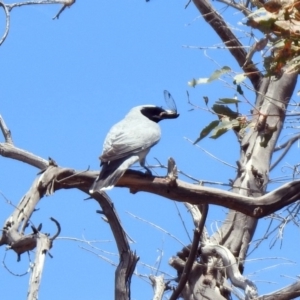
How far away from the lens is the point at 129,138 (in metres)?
4.84

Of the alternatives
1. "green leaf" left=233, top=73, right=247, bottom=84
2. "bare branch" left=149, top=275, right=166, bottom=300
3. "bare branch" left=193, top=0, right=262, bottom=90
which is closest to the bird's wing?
"bare branch" left=149, top=275, right=166, bottom=300

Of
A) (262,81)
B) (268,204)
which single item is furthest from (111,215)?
(262,81)

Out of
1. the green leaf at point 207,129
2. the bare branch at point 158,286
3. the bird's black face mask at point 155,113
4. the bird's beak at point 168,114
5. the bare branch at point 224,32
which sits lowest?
the bare branch at point 158,286

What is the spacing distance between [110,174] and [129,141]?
37.2 inches

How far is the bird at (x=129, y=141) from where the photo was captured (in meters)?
3.87

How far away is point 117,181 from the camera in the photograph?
153 inches

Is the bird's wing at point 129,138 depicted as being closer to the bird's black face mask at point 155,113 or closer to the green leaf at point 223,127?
the bird's black face mask at point 155,113

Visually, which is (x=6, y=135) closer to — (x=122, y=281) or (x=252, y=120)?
(x=122, y=281)

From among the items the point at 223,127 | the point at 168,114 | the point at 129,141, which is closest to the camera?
the point at 223,127

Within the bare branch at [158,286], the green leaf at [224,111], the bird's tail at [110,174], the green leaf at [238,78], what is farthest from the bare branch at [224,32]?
the green leaf at [238,78]

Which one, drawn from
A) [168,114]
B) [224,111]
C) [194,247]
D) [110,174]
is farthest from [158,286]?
[224,111]

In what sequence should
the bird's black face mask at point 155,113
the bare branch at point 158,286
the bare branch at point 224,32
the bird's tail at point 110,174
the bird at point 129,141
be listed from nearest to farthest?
the bird's tail at point 110,174 < the bird at point 129,141 < the bare branch at point 158,286 < the bird's black face mask at point 155,113 < the bare branch at point 224,32

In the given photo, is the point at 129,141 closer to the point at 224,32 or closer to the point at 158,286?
the point at 158,286

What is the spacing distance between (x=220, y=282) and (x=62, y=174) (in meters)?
1.59
